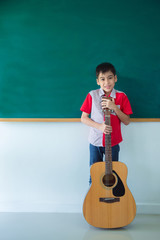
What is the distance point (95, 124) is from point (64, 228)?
2.90 feet

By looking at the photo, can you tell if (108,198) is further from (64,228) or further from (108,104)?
(108,104)

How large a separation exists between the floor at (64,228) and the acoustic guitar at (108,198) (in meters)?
0.08

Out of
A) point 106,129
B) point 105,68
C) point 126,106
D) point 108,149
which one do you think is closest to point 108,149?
point 108,149

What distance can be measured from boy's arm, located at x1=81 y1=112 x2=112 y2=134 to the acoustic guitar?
4 centimetres

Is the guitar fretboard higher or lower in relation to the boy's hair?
lower

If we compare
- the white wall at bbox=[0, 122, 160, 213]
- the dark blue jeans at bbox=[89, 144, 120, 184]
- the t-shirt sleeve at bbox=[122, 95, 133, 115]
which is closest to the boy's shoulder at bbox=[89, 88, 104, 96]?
the t-shirt sleeve at bbox=[122, 95, 133, 115]

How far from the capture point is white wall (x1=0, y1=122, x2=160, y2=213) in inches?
82.3

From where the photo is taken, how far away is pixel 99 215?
5.64 feet

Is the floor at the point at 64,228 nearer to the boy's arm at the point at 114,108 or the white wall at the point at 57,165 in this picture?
the white wall at the point at 57,165

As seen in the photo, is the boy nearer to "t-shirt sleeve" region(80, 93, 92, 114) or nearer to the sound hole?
"t-shirt sleeve" region(80, 93, 92, 114)

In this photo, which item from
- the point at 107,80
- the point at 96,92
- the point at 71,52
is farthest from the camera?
the point at 71,52

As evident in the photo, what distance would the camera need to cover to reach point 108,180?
1744 mm

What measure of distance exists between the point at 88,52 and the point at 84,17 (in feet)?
1.07

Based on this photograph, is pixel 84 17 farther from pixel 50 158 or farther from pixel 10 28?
pixel 50 158
